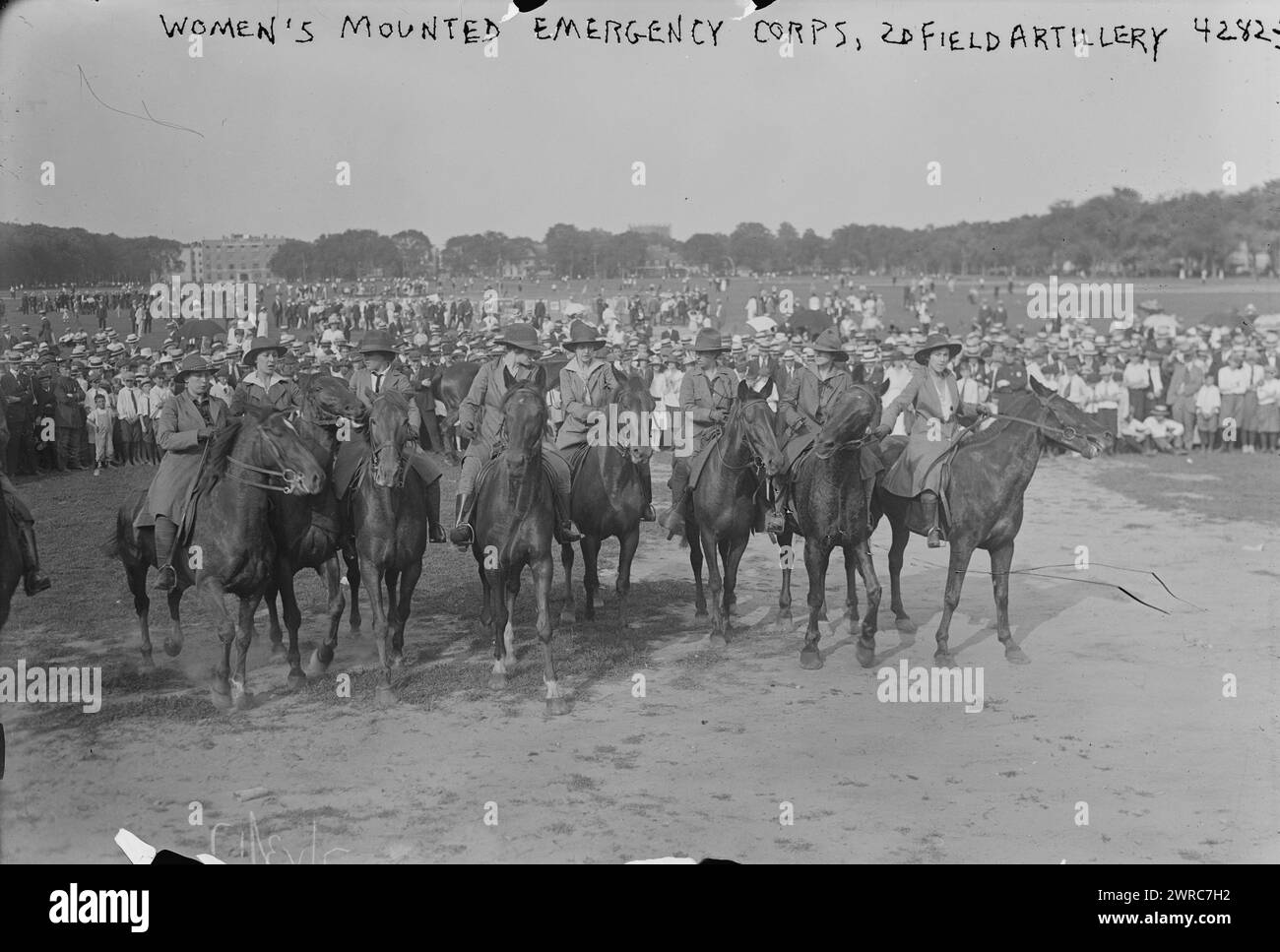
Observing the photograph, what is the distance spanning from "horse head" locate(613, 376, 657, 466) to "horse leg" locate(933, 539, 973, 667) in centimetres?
323

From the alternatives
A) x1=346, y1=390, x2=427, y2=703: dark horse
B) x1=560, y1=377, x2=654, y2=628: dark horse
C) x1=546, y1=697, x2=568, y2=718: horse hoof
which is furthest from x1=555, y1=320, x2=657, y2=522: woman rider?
x1=546, y1=697, x2=568, y2=718: horse hoof

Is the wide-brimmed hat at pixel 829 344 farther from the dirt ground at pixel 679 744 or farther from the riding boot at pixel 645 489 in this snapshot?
the dirt ground at pixel 679 744

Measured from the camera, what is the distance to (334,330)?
32188mm

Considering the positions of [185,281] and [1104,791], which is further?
[185,281]

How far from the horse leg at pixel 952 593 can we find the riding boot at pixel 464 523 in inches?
176

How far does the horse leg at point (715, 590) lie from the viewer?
12.2m

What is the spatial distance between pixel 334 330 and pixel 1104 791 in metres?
27.0

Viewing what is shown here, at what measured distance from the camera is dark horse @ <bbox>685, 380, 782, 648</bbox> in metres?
11.7

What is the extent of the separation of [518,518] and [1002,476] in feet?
15.1

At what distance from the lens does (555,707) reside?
10.2m

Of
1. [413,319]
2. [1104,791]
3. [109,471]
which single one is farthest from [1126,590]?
[413,319]

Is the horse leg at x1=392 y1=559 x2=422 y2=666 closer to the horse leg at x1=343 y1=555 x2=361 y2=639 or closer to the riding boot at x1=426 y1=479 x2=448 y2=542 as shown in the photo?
the riding boot at x1=426 y1=479 x2=448 y2=542

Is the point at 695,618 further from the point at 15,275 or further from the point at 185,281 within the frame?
the point at 185,281

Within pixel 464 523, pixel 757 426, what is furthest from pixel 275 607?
pixel 757 426
